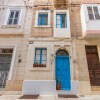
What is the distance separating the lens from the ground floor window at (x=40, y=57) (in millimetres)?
8938

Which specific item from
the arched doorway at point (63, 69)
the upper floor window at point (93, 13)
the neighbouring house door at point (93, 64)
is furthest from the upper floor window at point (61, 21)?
the neighbouring house door at point (93, 64)

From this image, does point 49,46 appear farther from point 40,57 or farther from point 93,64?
point 93,64

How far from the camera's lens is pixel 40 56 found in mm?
9383

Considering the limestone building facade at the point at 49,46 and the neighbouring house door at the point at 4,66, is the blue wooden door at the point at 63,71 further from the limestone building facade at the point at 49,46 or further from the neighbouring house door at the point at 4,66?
the neighbouring house door at the point at 4,66

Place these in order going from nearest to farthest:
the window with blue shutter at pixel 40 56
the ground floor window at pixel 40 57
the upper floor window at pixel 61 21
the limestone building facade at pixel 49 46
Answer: the limestone building facade at pixel 49 46 < the ground floor window at pixel 40 57 < the window with blue shutter at pixel 40 56 < the upper floor window at pixel 61 21

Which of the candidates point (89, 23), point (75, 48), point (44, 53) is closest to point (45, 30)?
point (44, 53)

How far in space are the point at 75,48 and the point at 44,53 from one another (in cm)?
236

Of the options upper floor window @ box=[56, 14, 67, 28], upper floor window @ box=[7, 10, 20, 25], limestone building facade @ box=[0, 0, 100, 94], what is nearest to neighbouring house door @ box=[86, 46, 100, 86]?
limestone building facade @ box=[0, 0, 100, 94]

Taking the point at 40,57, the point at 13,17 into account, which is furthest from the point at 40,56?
the point at 13,17

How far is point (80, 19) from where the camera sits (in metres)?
10.8

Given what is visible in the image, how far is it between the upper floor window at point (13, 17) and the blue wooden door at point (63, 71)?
15.9 feet

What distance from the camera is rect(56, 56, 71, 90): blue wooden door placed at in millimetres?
8602

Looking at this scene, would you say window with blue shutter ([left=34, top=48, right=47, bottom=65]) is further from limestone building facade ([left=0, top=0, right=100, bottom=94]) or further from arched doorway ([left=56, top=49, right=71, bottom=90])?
arched doorway ([left=56, top=49, right=71, bottom=90])

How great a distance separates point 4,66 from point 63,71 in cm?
441
